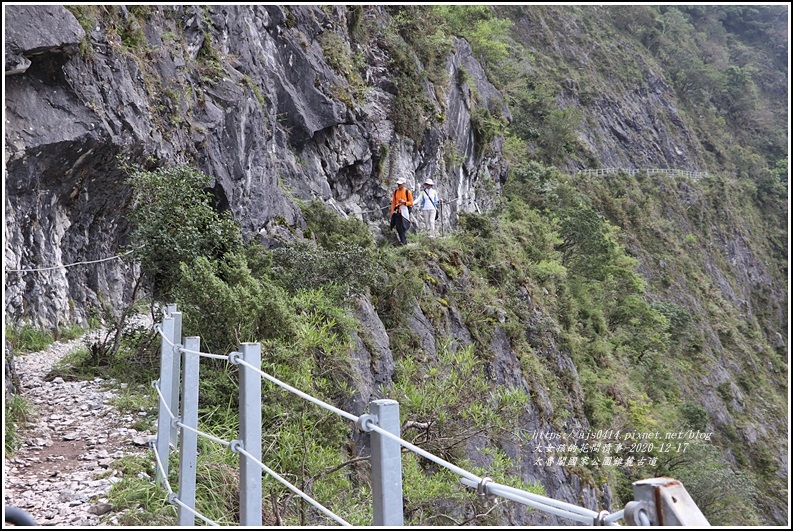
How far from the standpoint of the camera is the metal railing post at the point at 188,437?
3348 mm

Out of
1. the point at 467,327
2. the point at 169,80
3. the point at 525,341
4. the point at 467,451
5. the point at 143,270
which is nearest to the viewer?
the point at 143,270

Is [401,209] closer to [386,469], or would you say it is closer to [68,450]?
[68,450]

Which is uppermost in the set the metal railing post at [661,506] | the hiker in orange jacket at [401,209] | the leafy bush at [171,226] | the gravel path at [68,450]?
the hiker in orange jacket at [401,209]

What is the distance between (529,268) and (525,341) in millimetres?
4705

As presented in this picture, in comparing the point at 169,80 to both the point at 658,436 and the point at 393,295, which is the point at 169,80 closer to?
the point at 393,295

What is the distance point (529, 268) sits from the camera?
18766 mm

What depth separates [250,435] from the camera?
2648mm

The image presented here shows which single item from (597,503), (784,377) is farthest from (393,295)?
(784,377)

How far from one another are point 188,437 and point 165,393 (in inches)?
25.0

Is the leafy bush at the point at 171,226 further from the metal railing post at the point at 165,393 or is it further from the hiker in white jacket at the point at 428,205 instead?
the hiker in white jacket at the point at 428,205

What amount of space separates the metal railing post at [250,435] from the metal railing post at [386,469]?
83 cm

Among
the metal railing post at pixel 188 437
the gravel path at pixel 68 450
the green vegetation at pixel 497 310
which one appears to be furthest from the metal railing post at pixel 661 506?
the gravel path at pixel 68 450

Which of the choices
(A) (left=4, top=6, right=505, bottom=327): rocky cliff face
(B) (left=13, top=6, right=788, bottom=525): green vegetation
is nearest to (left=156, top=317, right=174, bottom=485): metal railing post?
(B) (left=13, top=6, right=788, bottom=525): green vegetation

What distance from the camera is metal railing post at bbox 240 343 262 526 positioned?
8.64ft
